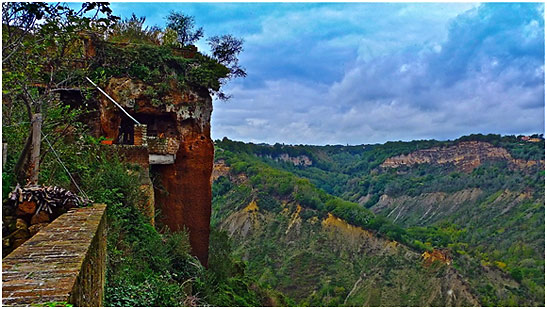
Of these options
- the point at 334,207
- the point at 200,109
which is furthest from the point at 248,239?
the point at 200,109

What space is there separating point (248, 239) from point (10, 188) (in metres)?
33.5

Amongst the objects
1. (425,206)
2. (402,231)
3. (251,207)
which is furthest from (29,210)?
(425,206)

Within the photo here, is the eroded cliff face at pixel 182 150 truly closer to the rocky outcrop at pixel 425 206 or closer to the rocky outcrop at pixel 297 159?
the rocky outcrop at pixel 425 206

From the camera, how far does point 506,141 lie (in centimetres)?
7144

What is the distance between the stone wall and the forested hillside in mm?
26677

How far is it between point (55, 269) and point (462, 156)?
79362 millimetres

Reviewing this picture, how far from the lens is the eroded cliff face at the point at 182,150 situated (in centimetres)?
1248

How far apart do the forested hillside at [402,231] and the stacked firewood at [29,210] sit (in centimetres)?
2543

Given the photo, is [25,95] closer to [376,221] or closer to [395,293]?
[395,293]

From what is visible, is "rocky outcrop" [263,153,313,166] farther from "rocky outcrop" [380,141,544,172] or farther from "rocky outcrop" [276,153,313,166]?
"rocky outcrop" [380,141,544,172]

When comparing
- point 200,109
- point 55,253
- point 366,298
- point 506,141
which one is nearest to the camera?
point 55,253

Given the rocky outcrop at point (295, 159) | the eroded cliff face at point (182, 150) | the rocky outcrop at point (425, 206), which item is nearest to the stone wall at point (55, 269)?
the eroded cliff face at point (182, 150)

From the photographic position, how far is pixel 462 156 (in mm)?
75375

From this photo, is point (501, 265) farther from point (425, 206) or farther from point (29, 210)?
point (29, 210)
